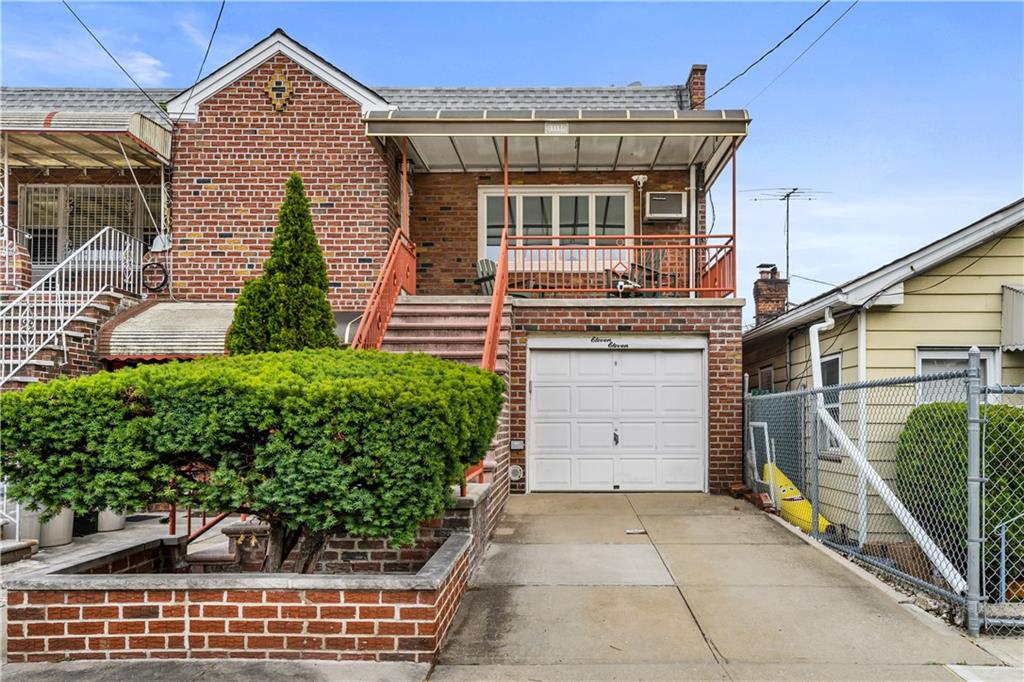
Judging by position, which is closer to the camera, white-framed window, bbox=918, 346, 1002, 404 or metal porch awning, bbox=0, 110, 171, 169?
white-framed window, bbox=918, 346, 1002, 404

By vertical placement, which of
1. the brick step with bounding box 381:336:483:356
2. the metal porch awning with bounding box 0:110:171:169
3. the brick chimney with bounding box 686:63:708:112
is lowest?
the brick step with bounding box 381:336:483:356

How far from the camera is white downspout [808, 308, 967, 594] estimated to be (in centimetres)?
602

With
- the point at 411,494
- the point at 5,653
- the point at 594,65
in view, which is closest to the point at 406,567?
the point at 411,494

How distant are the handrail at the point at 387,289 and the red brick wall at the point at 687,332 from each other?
175cm

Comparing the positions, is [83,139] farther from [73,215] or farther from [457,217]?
[457,217]

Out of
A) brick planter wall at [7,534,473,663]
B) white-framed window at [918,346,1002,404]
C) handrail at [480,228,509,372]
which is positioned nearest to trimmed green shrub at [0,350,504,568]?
brick planter wall at [7,534,473,663]

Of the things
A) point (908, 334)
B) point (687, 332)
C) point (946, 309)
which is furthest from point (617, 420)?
point (946, 309)

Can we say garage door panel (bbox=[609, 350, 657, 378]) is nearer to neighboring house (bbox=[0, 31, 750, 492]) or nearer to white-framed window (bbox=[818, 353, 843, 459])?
neighboring house (bbox=[0, 31, 750, 492])

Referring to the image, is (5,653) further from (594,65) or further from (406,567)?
(594,65)

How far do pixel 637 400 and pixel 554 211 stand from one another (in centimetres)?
410

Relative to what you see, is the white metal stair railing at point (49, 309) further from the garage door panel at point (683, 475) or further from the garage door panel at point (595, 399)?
the garage door panel at point (683, 475)

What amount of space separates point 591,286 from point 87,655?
936 cm

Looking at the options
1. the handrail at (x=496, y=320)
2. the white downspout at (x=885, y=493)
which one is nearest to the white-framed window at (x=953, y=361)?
the white downspout at (x=885, y=493)

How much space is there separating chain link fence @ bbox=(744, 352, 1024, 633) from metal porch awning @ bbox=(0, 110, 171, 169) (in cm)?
924
